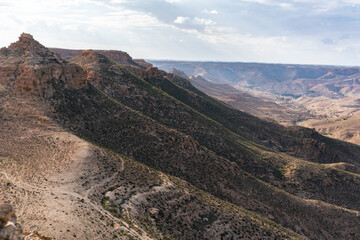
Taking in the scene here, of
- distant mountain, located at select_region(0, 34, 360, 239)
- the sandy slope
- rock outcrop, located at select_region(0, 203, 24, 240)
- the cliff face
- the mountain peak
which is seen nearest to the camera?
rock outcrop, located at select_region(0, 203, 24, 240)

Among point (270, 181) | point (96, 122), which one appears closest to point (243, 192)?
point (270, 181)

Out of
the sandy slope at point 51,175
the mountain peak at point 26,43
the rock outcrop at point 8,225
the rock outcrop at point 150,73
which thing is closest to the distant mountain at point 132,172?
the sandy slope at point 51,175

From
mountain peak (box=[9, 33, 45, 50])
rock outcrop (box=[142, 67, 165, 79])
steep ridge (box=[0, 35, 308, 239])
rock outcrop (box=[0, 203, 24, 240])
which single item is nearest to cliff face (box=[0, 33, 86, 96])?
mountain peak (box=[9, 33, 45, 50])

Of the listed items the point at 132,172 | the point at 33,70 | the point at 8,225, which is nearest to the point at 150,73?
the point at 33,70

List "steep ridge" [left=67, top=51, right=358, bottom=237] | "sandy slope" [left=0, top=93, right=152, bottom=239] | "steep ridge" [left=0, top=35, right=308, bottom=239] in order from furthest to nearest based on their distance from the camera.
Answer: "steep ridge" [left=67, top=51, right=358, bottom=237]
"steep ridge" [left=0, top=35, right=308, bottom=239]
"sandy slope" [left=0, top=93, right=152, bottom=239]

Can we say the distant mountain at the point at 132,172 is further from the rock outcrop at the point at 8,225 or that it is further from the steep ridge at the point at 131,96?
the rock outcrop at the point at 8,225

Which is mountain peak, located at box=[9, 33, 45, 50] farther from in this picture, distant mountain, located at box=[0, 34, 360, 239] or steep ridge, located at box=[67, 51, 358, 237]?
steep ridge, located at box=[67, 51, 358, 237]
